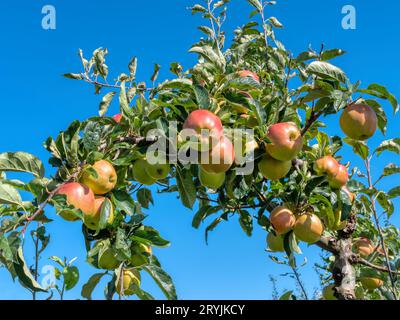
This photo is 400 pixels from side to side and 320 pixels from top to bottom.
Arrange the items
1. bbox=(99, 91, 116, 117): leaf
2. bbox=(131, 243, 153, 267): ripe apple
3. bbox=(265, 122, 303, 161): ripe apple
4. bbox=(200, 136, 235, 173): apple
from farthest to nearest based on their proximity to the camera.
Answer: bbox=(99, 91, 116, 117): leaf
bbox=(131, 243, 153, 267): ripe apple
bbox=(265, 122, 303, 161): ripe apple
bbox=(200, 136, 235, 173): apple

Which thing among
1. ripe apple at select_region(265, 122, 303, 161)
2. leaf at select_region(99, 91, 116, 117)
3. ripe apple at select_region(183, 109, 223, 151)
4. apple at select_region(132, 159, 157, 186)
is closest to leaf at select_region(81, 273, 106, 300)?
apple at select_region(132, 159, 157, 186)

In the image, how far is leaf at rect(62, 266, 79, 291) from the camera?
85.3 inches

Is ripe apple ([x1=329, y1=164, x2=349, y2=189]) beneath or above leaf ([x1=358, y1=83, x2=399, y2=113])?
beneath

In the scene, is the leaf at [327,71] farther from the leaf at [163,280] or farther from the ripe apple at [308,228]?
the leaf at [163,280]

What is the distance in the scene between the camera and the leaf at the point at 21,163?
1939 mm

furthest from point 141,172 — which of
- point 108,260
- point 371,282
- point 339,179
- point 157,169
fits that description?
point 371,282

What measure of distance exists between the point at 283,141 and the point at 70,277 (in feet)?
3.87

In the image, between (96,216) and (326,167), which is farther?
(326,167)

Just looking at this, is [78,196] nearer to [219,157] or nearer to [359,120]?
[219,157]

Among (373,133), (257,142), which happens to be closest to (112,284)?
(257,142)

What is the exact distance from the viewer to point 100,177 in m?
1.99

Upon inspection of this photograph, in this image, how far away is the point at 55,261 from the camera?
2.26 metres

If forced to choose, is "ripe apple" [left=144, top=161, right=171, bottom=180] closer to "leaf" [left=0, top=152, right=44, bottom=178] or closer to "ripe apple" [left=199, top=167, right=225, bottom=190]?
"ripe apple" [left=199, top=167, right=225, bottom=190]
